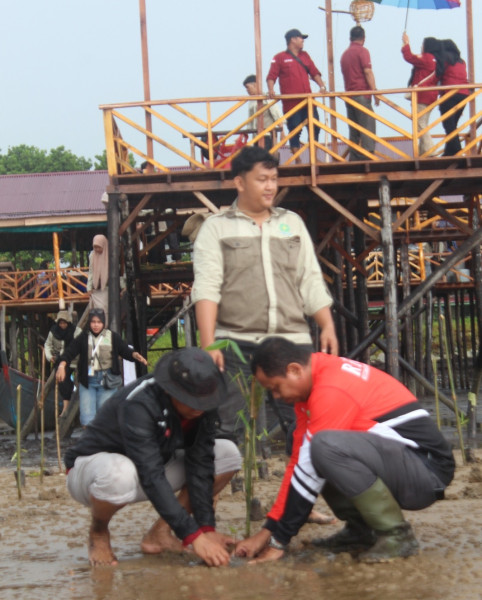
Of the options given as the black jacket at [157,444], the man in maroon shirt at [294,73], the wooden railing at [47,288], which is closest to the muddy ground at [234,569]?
the black jacket at [157,444]

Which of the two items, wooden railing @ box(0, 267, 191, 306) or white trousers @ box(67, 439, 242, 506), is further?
wooden railing @ box(0, 267, 191, 306)

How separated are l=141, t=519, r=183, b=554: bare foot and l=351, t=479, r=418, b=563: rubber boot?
92 cm

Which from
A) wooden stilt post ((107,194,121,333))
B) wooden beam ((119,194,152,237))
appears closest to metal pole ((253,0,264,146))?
wooden beam ((119,194,152,237))

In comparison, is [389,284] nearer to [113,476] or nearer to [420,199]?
[420,199]

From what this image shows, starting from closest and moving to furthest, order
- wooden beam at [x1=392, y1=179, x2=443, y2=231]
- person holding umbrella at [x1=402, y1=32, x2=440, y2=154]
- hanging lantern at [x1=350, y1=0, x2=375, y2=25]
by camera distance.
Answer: wooden beam at [x1=392, y1=179, x2=443, y2=231]
person holding umbrella at [x1=402, y1=32, x2=440, y2=154]
hanging lantern at [x1=350, y1=0, x2=375, y2=25]

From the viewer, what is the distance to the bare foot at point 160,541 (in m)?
4.25

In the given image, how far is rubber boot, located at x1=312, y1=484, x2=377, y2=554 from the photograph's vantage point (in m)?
4.11

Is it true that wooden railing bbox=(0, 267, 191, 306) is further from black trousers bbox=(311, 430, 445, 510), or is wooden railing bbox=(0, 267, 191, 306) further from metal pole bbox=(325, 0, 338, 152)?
black trousers bbox=(311, 430, 445, 510)

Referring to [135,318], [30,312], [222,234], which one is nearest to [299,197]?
[135,318]

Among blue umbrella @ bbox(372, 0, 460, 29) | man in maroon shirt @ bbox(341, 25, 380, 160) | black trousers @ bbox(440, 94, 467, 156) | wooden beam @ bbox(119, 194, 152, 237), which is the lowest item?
wooden beam @ bbox(119, 194, 152, 237)

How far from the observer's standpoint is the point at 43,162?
4209cm

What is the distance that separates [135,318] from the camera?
1163 cm

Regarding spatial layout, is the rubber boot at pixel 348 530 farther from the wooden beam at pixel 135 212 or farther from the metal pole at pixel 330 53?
the metal pole at pixel 330 53

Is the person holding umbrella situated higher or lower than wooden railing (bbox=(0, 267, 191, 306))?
higher
